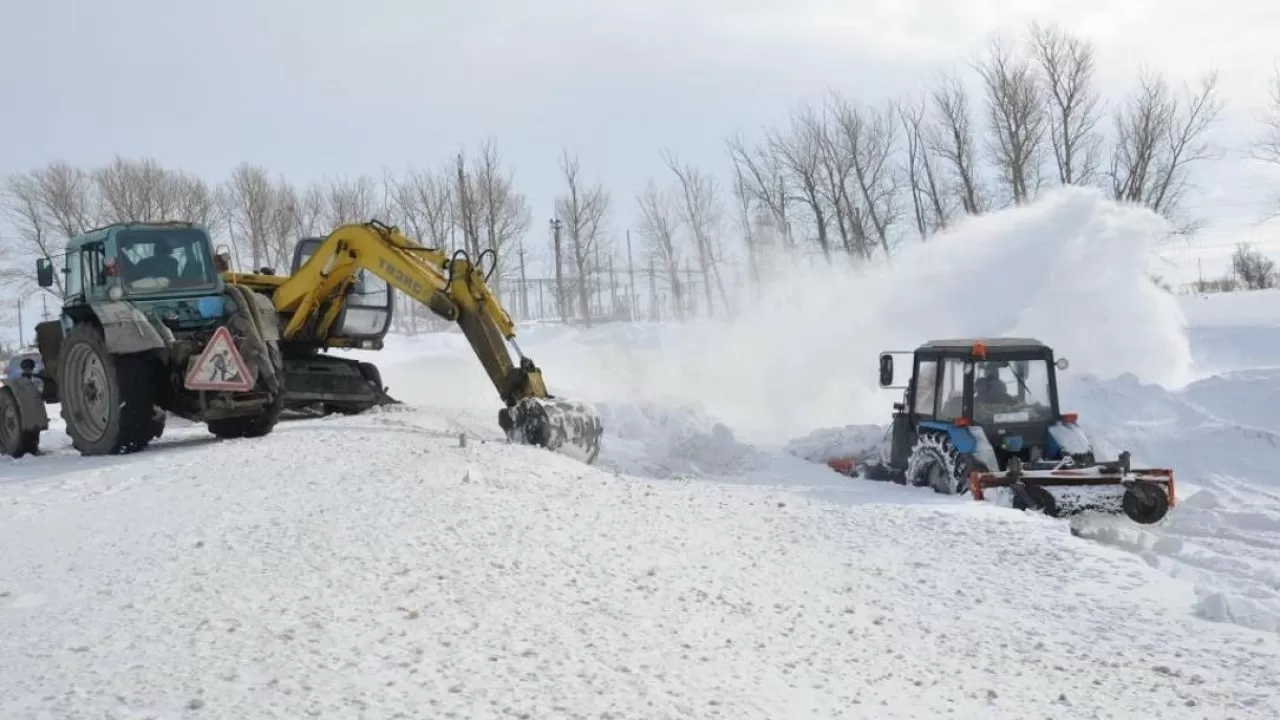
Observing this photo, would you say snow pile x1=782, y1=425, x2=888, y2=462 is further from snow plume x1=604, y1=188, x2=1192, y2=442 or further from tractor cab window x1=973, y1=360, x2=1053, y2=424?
snow plume x1=604, y1=188, x2=1192, y2=442

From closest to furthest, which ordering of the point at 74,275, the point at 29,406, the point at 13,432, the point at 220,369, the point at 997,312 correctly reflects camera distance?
the point at 220,369, the point at 74,275, the point at 29,406, the point at 13,432, the point at 997,312

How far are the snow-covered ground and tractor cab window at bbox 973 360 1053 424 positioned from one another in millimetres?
1358

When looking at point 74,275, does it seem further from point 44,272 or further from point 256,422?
point 256,422

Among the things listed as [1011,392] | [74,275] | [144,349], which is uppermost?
[74,275]

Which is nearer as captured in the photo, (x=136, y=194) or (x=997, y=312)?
(x=997, y=312)

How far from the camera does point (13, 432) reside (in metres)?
12.9

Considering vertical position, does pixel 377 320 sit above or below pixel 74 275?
below

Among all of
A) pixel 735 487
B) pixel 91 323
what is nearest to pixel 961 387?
pixel 735 487

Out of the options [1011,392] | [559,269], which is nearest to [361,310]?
[1011,392]

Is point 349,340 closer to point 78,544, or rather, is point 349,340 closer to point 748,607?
point 78,544

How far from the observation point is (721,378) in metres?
22.7

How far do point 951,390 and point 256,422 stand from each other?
26.4 feet

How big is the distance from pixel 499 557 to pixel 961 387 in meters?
6.98

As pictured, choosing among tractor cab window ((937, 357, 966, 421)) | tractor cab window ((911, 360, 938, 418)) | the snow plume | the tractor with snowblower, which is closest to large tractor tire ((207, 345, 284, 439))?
the tractor with snowblower
